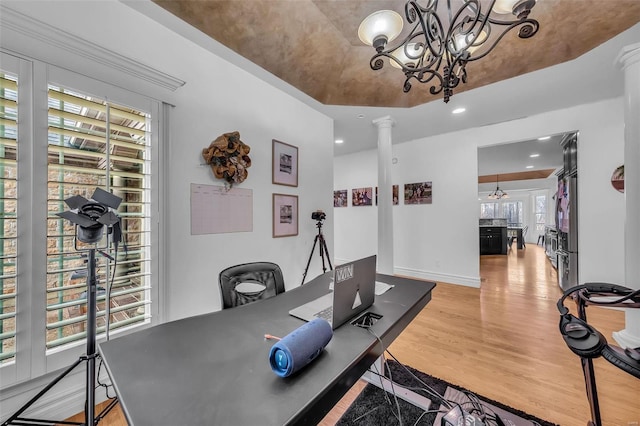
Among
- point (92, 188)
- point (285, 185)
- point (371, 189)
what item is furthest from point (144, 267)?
point (371, 189)

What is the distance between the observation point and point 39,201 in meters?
1.35

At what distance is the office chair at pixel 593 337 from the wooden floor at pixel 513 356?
2.81ft

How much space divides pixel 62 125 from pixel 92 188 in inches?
15.5

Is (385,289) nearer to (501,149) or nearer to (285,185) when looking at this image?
(285,185)

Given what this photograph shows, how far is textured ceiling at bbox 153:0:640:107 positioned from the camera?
178cm

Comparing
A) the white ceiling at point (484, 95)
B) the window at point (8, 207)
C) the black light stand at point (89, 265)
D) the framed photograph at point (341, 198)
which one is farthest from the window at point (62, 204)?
the framed photograph at point (341, 198)

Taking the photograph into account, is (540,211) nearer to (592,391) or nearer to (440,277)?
(440,277)

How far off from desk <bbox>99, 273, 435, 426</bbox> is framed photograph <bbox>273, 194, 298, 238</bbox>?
159cm

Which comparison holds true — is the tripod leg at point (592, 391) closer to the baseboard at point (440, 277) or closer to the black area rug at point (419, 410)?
the black area rug at point (419, 410)

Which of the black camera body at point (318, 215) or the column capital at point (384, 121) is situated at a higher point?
the column capital at point (384, 121)

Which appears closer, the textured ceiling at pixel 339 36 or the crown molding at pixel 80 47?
the crown molding at pixel 80 47

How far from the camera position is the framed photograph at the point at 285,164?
2723 mm

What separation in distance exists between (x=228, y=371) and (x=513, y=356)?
2470mm

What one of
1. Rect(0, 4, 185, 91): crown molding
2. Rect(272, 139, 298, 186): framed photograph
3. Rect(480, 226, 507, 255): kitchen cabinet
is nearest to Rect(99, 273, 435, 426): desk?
Rect(0, 4, 185, 91): crown molding
